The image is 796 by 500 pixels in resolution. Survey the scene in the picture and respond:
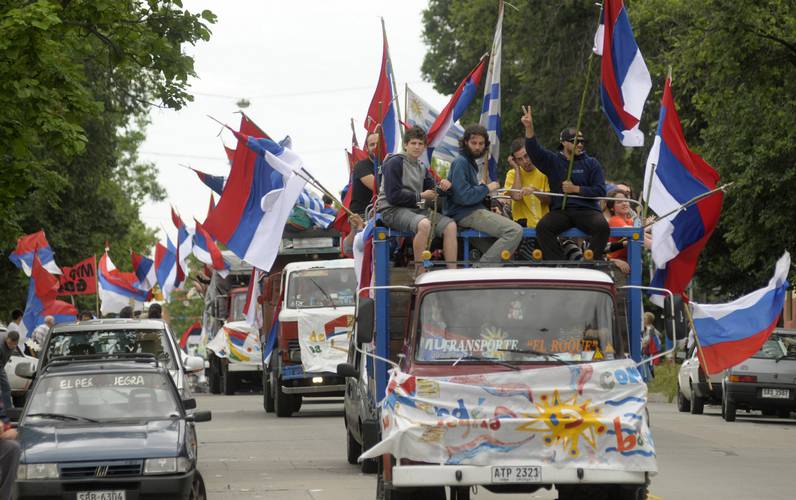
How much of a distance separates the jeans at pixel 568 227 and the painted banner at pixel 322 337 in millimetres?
13968

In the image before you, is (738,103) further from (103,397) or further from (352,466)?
(103,397)

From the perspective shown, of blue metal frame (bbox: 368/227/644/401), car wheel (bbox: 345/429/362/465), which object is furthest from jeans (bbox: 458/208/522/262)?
car wheel (bbox: 345/429/362/465)

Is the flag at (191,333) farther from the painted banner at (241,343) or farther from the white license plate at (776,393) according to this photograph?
the white license plate at (776,393)

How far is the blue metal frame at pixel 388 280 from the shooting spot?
12.7 meters

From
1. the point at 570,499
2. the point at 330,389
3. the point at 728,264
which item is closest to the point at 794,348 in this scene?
the point at 330,389

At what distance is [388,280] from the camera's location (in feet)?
44.4

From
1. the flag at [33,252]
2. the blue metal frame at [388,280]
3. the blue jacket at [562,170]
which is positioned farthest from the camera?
the flag at [33,252]

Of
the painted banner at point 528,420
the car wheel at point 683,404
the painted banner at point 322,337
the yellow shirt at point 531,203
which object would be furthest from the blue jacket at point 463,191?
the car wheel at point 683,404

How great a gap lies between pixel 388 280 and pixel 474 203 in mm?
1011

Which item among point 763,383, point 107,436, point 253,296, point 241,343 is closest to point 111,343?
point 107,436

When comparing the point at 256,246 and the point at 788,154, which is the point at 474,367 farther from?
the point at 788,154

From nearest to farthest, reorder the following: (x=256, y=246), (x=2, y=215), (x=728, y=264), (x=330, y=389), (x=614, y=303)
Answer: (x=614, y=303), (x=256, y=246), (x=2, y=215), (x=330, y=389), (x=728, y=264)

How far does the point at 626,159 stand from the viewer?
4456 cm

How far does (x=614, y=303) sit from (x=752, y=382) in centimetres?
1687
